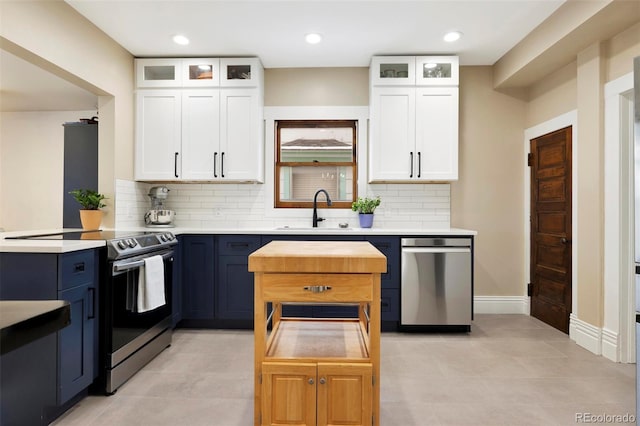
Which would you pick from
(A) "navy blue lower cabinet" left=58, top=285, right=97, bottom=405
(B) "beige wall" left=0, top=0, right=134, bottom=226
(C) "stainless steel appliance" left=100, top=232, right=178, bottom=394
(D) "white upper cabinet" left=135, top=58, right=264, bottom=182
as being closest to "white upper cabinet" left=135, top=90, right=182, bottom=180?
(D) "white upper cabinet" left=135, top=58, right=264, bottom=182

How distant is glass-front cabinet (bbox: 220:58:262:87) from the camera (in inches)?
146

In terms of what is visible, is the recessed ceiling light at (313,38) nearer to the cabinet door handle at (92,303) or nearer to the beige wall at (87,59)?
the beige wall at (87,59)

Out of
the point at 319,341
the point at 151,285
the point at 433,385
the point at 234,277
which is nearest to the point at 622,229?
the point at 433,385

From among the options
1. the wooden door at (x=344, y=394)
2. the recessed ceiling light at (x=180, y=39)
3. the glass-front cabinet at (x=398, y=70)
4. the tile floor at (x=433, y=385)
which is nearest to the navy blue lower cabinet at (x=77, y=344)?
the tile floor at (x=433, y=385)

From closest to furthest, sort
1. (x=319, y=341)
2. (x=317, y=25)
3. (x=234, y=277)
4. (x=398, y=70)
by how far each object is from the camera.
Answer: (x=319, y=341), (x=317, y=25), (x=234, y=277), (x=398, y=70)

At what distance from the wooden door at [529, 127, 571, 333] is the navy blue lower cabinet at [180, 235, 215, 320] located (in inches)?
131

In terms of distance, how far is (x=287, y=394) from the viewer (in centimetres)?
160

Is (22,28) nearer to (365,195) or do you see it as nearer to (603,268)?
(365,195)

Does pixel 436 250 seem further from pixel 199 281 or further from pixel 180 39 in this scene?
pixel 180 39

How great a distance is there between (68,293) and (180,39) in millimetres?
2481

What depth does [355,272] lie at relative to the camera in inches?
62.4

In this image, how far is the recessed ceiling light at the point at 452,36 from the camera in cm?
325

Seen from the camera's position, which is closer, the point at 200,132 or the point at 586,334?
the point at 586,334

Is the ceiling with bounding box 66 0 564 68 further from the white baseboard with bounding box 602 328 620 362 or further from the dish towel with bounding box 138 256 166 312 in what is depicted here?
the white baseboard with bounding box 602 328 620 362
